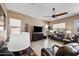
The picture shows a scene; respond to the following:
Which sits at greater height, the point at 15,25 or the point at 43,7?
the point at 43,7

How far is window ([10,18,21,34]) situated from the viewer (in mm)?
1832

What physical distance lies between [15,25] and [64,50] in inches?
40.1

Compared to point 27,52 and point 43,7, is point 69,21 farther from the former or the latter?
point 27,52

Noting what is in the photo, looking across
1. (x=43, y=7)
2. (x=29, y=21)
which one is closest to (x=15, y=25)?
(x=29, y=21)

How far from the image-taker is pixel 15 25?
188cm

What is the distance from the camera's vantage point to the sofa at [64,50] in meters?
1.70

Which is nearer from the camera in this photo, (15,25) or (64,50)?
(64,50)

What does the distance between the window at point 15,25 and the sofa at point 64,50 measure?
2.02ft

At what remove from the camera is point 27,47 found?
6.10 feet

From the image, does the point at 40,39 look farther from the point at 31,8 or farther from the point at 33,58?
the point at 31,8

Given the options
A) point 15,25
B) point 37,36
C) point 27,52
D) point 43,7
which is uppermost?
point 43,7

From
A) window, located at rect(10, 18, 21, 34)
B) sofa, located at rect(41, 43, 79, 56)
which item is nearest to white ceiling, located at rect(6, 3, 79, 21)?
window, located at rect(10, 18, 21, 34)

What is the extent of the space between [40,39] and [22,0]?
0.83 meters

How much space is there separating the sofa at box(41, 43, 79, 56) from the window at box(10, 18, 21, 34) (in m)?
0.61
